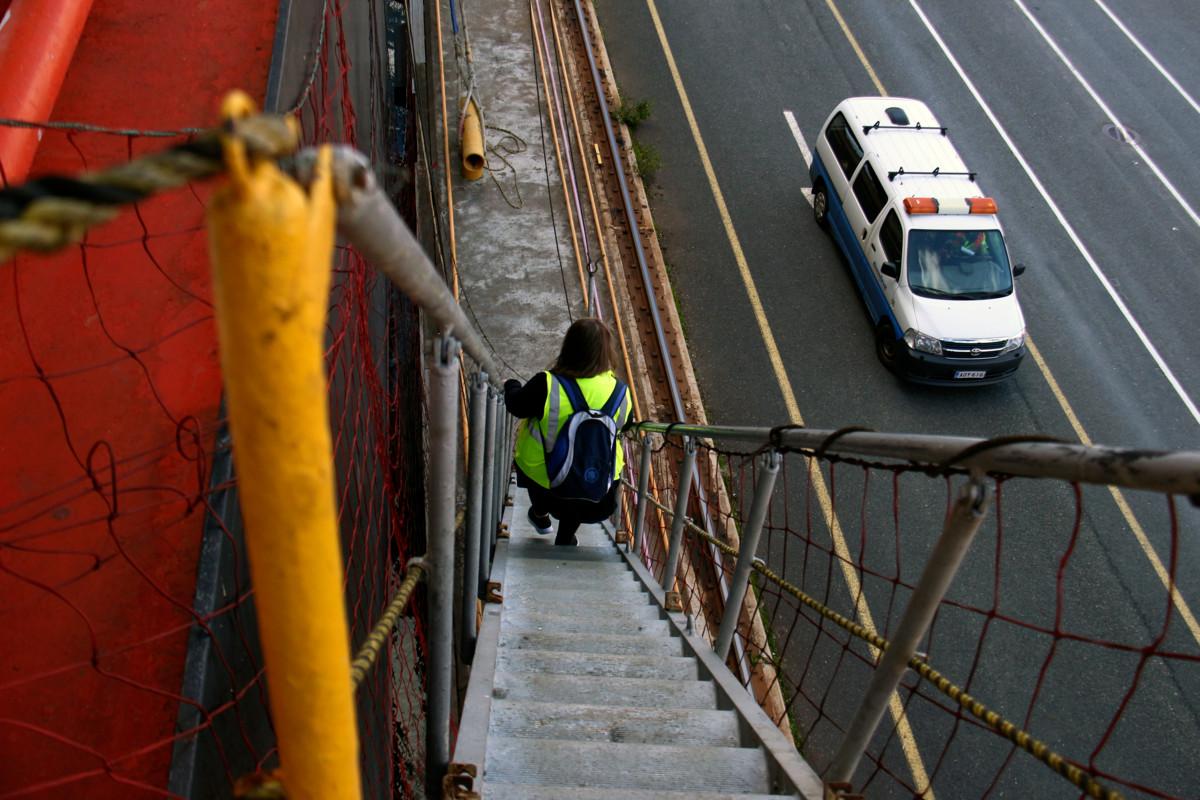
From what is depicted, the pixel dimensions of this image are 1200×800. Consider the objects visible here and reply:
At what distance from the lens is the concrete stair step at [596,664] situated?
3.17 m

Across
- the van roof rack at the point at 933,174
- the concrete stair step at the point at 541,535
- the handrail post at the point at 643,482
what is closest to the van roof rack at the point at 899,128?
the van roof rack at the point at 933,174

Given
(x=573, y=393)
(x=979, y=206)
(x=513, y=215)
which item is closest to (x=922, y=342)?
(x=979, y=206)

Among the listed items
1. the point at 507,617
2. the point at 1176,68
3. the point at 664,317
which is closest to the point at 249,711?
the point at 507,617

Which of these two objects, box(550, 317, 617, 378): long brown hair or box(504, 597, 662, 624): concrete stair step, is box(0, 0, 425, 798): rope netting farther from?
box(550, 317, 617, 378): long brown hair

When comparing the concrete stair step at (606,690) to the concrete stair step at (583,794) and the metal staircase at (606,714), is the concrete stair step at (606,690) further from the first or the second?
the concrete stair step at (583,794)

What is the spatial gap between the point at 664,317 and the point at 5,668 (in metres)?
7.94

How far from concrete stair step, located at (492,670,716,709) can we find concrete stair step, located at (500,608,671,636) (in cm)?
52

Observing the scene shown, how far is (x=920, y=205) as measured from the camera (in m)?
9.10

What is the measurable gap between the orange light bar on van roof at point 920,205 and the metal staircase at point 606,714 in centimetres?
658

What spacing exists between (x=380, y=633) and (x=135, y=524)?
1079 millimetres

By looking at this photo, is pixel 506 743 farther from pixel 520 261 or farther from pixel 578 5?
pixel 578 5

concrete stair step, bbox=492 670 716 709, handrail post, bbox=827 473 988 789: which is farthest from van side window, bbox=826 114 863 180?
handrail post, bbox=827 473 988 789

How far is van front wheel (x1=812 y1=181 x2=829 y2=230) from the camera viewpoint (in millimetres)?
10648

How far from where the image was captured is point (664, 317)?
9.53 meters
